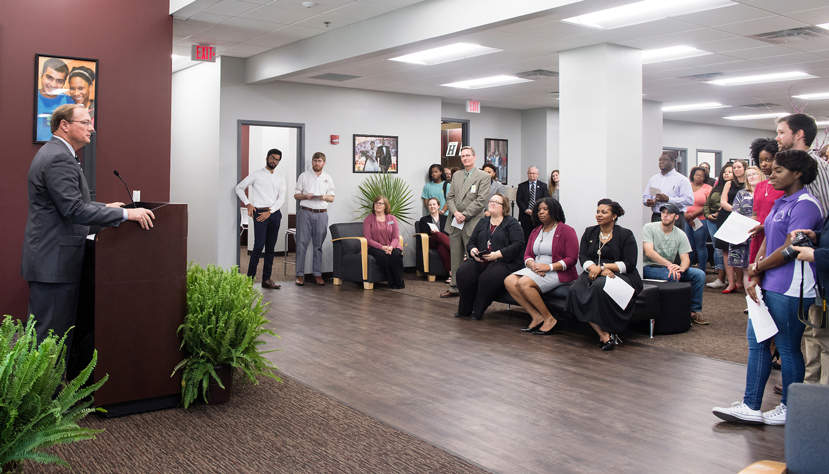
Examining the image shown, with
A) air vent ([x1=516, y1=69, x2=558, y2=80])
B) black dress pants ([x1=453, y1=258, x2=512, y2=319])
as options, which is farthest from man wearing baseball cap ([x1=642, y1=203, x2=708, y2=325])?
air vent ([x1=516, y1=69, x2=558, y2=80])

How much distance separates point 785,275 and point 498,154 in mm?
10122

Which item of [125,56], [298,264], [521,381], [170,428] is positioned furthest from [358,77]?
[170,428]

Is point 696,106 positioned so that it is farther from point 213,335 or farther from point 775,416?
point 213,335

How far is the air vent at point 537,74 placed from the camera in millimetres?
9328

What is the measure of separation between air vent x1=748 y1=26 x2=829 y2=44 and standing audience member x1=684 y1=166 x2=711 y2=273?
2.63 m

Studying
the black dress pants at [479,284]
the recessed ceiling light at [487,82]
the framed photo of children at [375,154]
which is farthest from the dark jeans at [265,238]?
the recessed ceiling light at [487,82]

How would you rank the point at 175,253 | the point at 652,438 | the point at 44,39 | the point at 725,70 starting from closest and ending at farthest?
1. the point at 652,438
2. the point at 175,253
3. the point at 44,39
4. the point at 725,70

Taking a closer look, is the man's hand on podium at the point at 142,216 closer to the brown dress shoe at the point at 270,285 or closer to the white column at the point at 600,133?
the white column at the point at 600,133

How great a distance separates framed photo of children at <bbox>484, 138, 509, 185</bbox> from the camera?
526 inches

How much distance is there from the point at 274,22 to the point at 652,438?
230 inches

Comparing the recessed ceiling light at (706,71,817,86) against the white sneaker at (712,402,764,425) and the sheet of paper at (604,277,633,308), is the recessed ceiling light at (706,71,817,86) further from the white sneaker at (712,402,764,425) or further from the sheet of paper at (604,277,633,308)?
the white sneaker at (712,402,764,425)

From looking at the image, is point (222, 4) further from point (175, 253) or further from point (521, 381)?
point (521, 381)

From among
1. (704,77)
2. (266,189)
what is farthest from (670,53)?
(266,189)

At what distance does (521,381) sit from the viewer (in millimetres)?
4738
